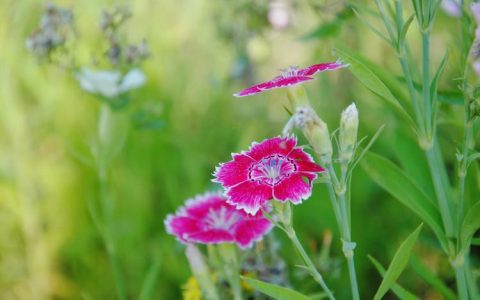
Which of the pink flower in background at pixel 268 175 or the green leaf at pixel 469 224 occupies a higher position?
the pink flower in background at pixel 268 175

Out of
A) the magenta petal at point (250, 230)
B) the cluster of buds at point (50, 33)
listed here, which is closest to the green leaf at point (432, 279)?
the magenta petal at point (250, 230)

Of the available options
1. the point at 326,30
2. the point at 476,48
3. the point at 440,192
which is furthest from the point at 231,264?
the point at 326,30

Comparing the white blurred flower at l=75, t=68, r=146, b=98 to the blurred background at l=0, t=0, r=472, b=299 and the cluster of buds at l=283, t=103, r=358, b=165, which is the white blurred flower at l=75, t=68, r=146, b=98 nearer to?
the blurred background at l=0, t=0, r=472, b=299

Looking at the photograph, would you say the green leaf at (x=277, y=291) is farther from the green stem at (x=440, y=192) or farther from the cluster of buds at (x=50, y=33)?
the cluster of buds at (x=50, y=33)

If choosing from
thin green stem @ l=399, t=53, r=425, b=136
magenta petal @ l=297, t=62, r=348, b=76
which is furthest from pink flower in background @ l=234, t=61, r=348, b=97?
thin green stem @ l=399, t=53, r=425, b=136

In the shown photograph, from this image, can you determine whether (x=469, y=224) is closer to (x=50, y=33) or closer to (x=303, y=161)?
(x=303, y=161)

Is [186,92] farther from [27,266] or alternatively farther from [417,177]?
[417,177]

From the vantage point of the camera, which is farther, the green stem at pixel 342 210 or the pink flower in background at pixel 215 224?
the pink flower in background at pixel 215 224
